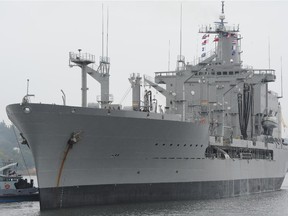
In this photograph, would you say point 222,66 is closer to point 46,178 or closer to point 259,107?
point 259,107

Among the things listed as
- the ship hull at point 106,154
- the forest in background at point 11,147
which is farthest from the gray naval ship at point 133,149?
the forest in background at point 11,147

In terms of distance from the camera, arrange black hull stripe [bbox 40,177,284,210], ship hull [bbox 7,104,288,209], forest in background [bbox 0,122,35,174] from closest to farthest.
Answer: ship hull [bbox 7,104,288,209] → black hull stripe [bbox 40,177,284,210] → forest in background [bbox 0,122,35,174]

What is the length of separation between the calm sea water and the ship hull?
28.0 inches

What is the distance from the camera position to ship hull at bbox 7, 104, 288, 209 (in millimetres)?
29453

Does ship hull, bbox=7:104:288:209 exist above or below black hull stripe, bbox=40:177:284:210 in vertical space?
above

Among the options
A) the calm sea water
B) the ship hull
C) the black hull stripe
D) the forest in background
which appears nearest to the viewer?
the calm sea water

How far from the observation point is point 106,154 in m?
30.6

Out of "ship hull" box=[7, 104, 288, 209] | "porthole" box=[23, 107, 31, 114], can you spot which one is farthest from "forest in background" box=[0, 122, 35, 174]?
"porthole" box=[23, 107, 31, 114]

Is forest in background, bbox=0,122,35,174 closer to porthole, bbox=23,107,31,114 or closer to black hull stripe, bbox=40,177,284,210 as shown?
black hull stripe, bbox=40,177,284,210

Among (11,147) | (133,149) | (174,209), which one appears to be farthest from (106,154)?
(11,147)

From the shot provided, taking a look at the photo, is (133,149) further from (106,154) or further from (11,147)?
(11,147)

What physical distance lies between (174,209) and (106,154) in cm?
451

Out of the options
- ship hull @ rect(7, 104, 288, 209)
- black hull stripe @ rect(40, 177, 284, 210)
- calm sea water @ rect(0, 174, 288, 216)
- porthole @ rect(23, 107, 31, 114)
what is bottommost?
calm sea water @ rect(0, 174, 288, 216)

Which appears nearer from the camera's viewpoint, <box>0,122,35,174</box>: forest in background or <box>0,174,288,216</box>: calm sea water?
<box>0,174,288,216</box>: calm sea water
